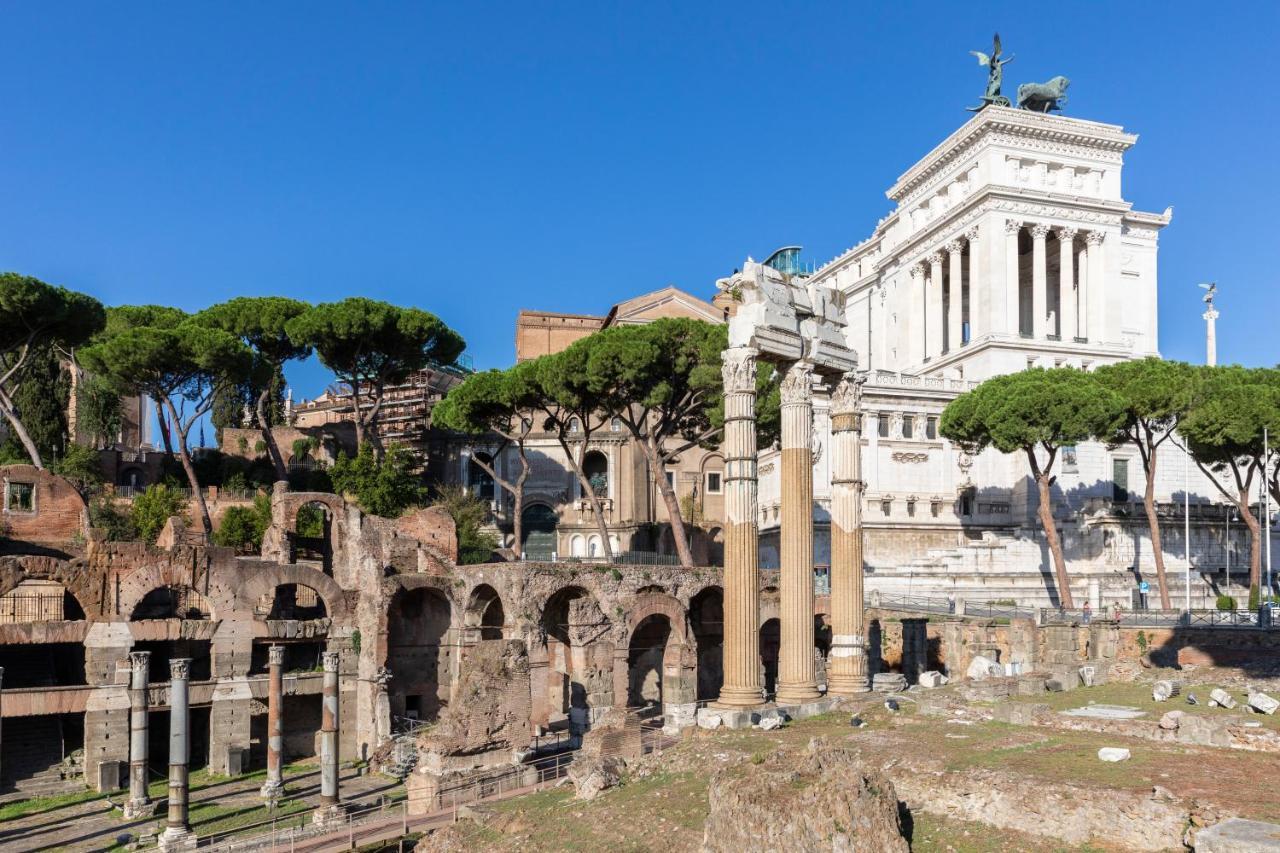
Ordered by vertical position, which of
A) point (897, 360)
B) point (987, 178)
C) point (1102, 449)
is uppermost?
point (987, 178)

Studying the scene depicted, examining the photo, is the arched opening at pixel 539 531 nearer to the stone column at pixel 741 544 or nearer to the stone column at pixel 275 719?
the stone column at pixel 275 719

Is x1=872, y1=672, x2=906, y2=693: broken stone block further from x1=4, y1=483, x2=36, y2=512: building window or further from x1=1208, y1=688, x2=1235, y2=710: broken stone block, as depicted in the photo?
x1=4, y1=483, x2=36, y2=512: building window

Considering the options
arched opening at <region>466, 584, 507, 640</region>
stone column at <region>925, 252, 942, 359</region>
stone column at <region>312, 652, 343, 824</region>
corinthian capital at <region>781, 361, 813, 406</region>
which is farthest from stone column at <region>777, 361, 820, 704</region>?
stone column at <region>925, 252, 942, 359</region>

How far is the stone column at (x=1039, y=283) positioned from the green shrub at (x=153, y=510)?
1277 inches

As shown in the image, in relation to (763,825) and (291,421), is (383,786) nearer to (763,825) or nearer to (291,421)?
(763,825)

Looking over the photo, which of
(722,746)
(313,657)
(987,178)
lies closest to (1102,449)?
(987,178)

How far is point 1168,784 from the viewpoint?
33.4ft

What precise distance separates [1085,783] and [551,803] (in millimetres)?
6144

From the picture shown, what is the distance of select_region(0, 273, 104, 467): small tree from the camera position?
3080cm

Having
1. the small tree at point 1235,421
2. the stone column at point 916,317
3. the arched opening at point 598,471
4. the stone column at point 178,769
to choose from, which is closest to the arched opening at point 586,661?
the stone column at point 178,769

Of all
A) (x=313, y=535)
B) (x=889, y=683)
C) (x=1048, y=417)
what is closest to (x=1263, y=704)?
(x=889, y=683)

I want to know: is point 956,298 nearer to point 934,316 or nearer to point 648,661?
point 934,316

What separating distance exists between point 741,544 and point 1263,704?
708 centimetres

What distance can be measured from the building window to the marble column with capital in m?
35.9
